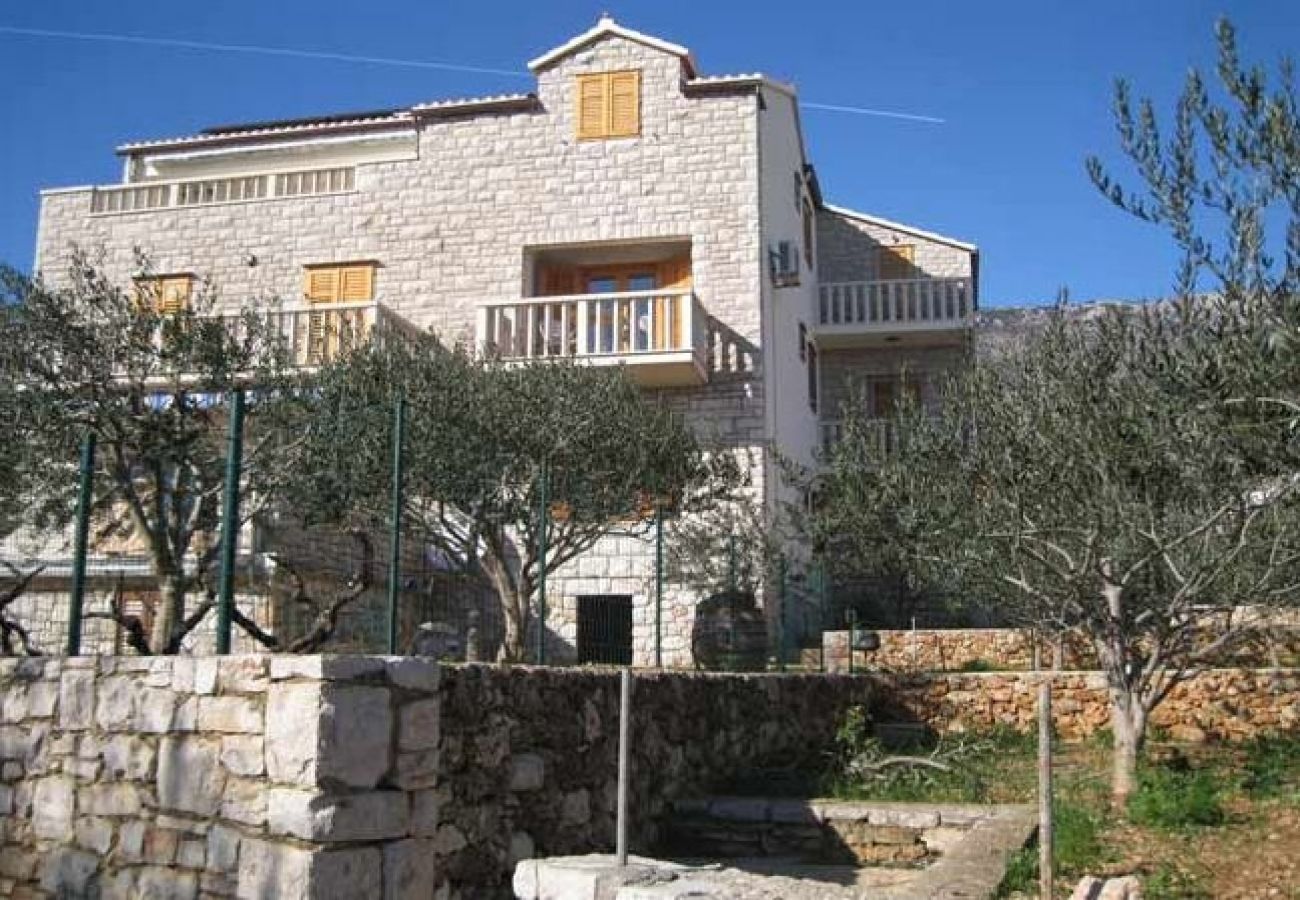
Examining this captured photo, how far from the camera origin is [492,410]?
1187 centimetres

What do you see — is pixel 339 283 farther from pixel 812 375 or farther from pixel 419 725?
pixel 419 725

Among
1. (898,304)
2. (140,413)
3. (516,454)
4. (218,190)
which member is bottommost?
(516,454)

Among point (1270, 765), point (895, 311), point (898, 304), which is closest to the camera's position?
point (1270, 765)

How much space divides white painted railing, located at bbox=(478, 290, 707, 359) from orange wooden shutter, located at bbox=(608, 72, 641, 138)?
9.87 ft

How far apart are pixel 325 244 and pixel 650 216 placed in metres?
5.18

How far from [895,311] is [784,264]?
3737mm

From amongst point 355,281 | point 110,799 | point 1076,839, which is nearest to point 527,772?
point 110,799

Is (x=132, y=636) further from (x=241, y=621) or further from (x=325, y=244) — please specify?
(x=325, y=244)

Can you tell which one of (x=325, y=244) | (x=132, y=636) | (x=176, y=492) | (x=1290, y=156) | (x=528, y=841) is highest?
(x=325, y=244)

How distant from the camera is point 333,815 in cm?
492

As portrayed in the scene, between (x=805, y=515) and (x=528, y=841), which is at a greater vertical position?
(x=805, y=515)

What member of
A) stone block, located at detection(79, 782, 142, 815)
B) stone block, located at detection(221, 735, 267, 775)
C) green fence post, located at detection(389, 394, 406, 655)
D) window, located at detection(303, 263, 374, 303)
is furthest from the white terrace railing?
stone block, located at detection(221, 735, 267, 775)

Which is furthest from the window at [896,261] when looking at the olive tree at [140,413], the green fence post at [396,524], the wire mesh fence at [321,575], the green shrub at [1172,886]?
the green fence post at [396,524]

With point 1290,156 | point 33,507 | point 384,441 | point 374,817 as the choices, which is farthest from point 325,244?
point 1290,156
